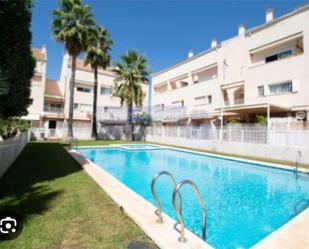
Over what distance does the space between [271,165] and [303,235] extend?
434 inches

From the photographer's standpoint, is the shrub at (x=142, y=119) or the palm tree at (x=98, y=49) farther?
the shrub at (x=142, y=119)

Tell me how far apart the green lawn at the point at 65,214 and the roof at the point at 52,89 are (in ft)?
129

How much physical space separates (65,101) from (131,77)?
55.5 feet

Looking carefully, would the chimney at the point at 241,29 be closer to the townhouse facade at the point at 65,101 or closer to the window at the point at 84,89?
the townhouse facade at the point at 65,101

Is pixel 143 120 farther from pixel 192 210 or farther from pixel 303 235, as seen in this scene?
pixel 303 235

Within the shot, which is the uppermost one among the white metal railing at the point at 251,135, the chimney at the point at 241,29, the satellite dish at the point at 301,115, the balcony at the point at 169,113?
the chimney at the point at 241,29

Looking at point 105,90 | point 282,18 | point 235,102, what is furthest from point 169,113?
point 282,18

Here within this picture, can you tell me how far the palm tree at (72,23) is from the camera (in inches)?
1115

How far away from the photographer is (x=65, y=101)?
140 ft

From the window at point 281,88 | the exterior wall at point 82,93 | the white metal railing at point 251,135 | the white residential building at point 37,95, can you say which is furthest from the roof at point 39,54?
the window at point 281,88

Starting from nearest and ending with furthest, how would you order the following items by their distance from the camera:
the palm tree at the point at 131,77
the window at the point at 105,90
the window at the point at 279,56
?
the window at the point at 279,56
the palm tree at the point at 131,77
the window at the point at 105,90

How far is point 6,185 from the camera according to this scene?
7.88m

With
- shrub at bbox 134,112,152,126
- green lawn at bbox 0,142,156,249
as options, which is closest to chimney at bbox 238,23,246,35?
shrub at bbox 134,112,152,126

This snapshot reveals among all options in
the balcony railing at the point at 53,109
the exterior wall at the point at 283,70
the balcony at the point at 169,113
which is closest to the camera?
the exterior wall at the point at 283,70
